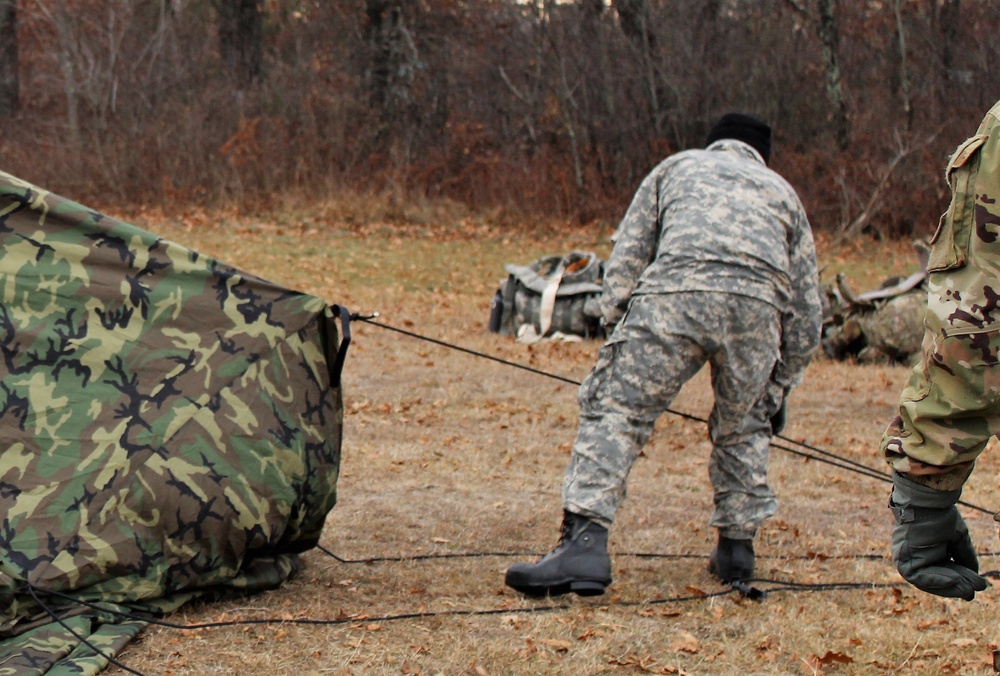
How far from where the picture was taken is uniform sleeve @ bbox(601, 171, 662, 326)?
183 inches

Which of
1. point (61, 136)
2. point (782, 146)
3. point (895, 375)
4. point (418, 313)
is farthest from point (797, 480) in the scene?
point (61, 136)

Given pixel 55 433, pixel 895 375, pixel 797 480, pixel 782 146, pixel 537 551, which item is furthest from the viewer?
pixel 782 146

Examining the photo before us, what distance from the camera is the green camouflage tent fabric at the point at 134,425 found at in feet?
12.8

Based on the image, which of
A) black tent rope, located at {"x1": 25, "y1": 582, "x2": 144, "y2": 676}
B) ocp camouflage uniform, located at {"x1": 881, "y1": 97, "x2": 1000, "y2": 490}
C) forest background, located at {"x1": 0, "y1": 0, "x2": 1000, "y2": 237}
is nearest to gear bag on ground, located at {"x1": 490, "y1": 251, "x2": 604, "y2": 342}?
black tent rope, located at {"x1": 25, "y1": 582, "x2": 144, "y2": 676}

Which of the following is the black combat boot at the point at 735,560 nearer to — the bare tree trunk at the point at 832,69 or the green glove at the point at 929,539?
the green glove at the point at 929,539

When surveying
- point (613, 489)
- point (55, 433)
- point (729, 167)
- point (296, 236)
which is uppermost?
point (729, 167)

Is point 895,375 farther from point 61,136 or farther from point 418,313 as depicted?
point 61,136

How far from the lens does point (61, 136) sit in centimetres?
2303

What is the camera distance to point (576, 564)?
4.34 m

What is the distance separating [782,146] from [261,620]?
64.9 feet

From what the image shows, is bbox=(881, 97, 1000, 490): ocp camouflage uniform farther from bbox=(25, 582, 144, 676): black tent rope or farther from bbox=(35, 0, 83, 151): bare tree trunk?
bbox=(35, 0, 83, 151): bare tree trunk

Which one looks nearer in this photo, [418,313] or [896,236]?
[418,313]

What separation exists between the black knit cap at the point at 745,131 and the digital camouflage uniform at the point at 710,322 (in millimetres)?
131

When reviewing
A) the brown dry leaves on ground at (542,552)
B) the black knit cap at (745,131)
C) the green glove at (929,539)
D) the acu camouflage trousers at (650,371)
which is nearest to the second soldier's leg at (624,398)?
the acu camouflage trousers at (650,371)
